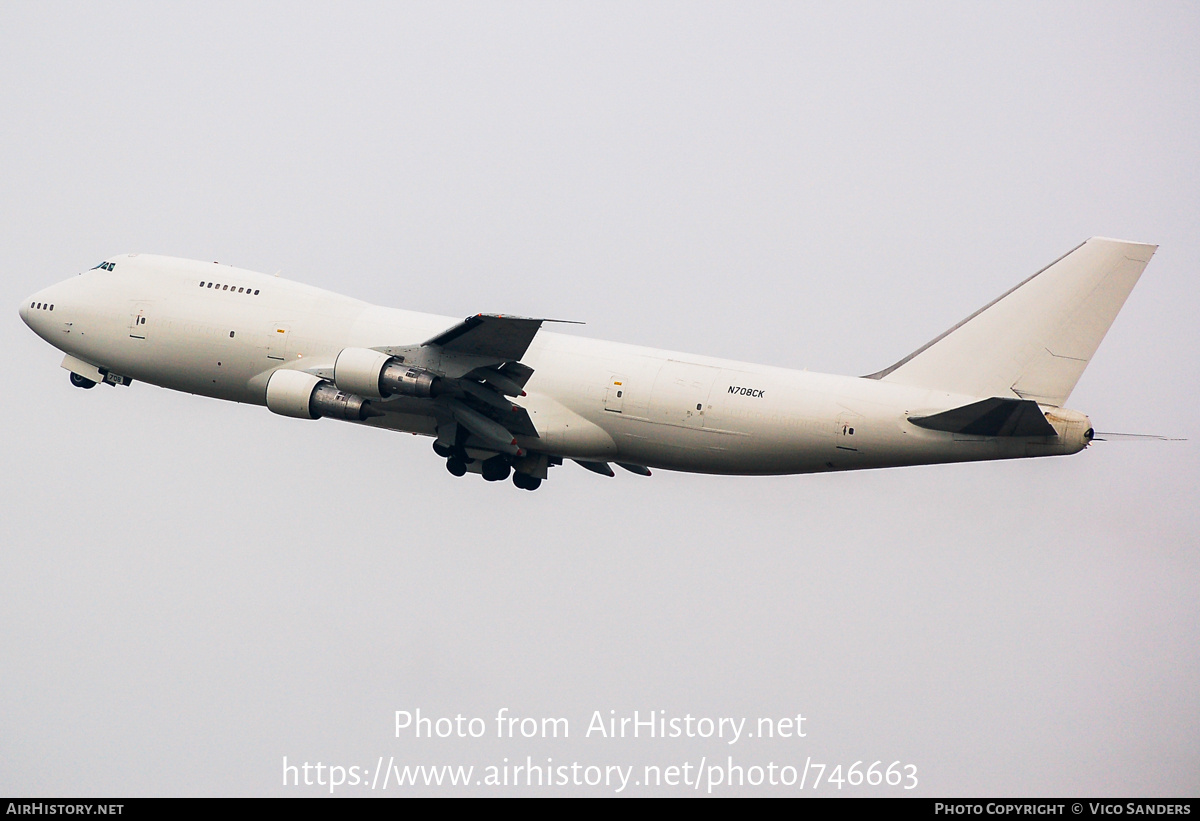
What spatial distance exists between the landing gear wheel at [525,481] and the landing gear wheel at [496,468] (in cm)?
73

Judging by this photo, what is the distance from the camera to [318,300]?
43.7 metres

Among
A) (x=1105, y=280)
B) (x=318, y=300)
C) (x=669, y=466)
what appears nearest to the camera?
(x=1105, y=280)

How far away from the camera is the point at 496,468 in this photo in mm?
42875

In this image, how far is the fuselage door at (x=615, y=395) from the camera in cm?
4012

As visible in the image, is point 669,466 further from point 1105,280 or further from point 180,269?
point 180,269

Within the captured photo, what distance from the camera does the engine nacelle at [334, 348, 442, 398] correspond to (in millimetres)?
39688

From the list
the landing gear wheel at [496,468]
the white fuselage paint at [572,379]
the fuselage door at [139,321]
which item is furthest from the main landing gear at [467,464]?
Result: the fuselage door at [139,321]

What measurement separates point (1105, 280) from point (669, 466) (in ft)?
42.9

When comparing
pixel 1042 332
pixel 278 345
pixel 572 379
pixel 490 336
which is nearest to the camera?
pixel 1042 332

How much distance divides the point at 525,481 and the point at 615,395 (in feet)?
17.5

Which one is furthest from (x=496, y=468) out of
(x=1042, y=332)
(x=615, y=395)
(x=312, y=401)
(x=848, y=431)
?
(x=1042, y=332)

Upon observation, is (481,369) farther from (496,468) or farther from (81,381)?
(81,381)

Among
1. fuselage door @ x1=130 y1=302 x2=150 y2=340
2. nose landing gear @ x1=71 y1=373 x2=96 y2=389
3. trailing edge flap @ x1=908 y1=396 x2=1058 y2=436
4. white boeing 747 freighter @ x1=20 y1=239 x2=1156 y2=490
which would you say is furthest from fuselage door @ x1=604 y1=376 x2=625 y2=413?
nose landing gear @ x1=71 y1=373 x2=96 y2=389
